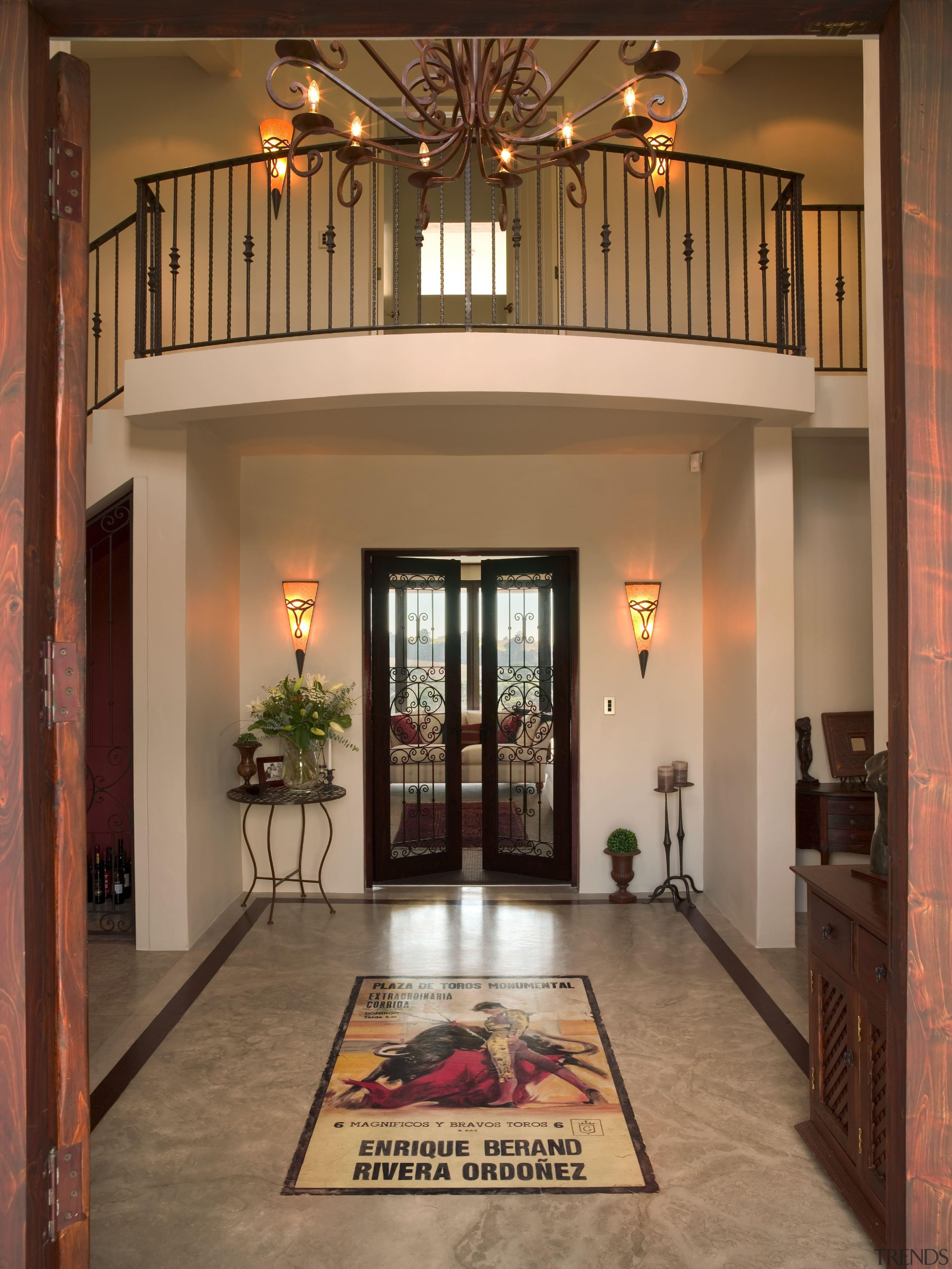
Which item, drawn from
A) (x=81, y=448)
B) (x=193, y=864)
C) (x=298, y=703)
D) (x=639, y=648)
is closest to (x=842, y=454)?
(x=639, y=648)

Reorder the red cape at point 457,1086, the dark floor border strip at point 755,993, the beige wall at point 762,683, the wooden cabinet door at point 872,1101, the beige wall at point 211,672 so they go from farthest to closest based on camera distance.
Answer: the beige wall at point 211,672 < the beige wall at point 762,683 < the dark floor border strip at point 755,993 < the red cape at point 457,1086 < the wooden cabinet door at point 872,1101

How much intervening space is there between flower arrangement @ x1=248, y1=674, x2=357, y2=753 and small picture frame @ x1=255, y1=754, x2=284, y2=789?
16cm

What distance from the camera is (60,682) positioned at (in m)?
1.78

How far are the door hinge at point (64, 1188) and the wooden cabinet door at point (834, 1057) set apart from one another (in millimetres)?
2225

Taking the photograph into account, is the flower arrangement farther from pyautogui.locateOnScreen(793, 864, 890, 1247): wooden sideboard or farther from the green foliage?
pyautogui.locateOnScreen(793, 864, 890, 1247): wooden sideboard

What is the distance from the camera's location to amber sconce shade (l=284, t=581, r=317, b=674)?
6.25 m

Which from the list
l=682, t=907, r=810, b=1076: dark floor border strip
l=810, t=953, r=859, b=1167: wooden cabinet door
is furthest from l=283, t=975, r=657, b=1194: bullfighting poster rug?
l=682, t=907, r=810, b=1076: dark floor border strip

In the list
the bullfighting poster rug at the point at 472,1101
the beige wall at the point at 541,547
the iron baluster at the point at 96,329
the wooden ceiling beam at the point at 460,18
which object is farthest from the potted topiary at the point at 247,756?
the wooden ceiling beam at the point at 460,18

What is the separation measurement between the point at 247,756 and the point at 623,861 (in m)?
2.61

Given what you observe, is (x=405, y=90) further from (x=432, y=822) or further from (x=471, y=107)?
(x=432, y=822)

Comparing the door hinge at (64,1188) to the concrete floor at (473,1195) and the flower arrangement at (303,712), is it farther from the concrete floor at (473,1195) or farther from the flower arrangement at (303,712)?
the flower arrangement at (303,712)

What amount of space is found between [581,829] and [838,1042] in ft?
11.2

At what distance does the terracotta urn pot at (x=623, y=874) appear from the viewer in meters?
6.09

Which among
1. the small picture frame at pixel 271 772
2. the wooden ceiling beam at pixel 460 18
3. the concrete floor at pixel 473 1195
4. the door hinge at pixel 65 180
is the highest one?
the wooden ceiling beam at pixel 460 18
